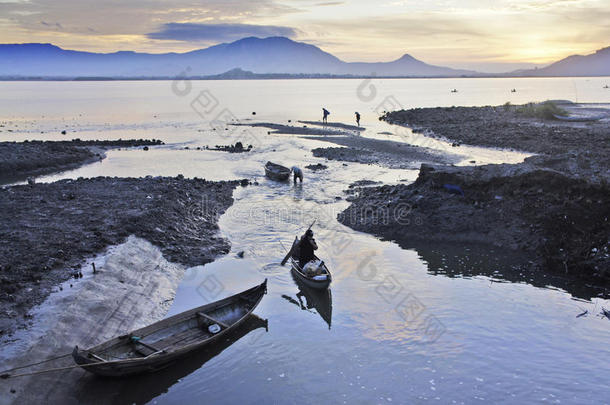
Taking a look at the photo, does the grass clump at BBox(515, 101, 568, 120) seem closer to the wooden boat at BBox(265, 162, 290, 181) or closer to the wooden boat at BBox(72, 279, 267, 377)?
the wooden boat at BBox(265, 162, 290, 181)

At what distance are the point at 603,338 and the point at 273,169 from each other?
2326cm

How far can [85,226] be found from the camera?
707 inches

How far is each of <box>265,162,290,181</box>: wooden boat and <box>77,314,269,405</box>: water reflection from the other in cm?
1888

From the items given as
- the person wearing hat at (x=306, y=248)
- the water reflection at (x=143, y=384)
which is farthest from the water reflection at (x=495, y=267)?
the water reflection at (x=143, y=384)

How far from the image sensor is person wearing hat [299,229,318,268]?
53.3ft

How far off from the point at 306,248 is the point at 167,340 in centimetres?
616

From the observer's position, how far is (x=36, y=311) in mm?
12312

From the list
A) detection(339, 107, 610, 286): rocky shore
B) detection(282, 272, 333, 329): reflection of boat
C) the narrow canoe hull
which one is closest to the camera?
detection(282, 272, 333, 329): reflection of boat

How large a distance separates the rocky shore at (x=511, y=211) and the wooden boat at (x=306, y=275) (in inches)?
215

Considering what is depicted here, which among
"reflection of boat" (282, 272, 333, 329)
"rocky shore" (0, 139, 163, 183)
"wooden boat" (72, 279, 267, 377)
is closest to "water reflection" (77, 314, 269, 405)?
"wooden boat" (72, 279, 267, 377)

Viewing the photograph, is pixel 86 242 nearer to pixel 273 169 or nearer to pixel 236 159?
pixel 273 169

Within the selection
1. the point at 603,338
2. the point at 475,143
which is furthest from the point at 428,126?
the point at 603,338

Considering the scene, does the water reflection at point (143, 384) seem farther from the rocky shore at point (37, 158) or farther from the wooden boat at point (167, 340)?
the rocky shore at point (37, 158)

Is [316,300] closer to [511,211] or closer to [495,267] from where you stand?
[495,267]
